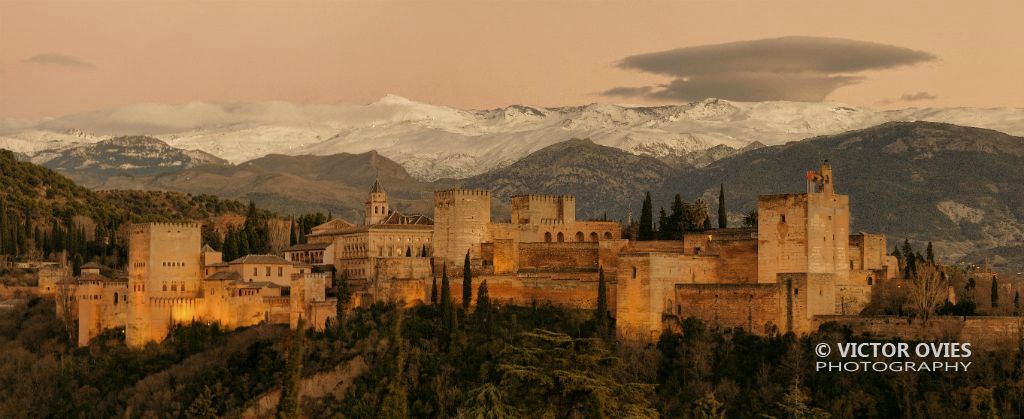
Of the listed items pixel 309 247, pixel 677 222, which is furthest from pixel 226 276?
pixel 677 222

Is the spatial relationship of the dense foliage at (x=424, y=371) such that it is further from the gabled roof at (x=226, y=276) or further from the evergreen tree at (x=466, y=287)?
the gabled roof at (x=226, y=276)

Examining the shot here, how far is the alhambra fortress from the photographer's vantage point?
59.4 meters

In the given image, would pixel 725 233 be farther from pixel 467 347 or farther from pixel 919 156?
pixel 919 156

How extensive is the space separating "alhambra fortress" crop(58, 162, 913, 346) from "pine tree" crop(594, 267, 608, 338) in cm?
57

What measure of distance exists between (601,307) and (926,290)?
44.1 feet

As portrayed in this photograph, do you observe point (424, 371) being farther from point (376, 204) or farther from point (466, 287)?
point (376, 204)

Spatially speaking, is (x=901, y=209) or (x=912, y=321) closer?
(x=912, y=321)

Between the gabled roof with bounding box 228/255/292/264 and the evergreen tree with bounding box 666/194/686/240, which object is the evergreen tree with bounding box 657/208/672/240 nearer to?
the evergreen tree with bounding box 666/194/686/240

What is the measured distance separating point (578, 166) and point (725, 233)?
4880 inches

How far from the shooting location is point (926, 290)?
58.7 meters

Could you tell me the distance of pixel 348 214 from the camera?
19350cm

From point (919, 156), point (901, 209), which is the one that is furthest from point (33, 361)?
point (919, 156)

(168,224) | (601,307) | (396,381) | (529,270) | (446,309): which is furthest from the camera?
(168,224)

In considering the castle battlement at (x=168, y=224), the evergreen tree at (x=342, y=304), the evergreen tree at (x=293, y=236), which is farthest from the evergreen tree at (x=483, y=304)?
the evergreen tree at (x=293, y=236)
